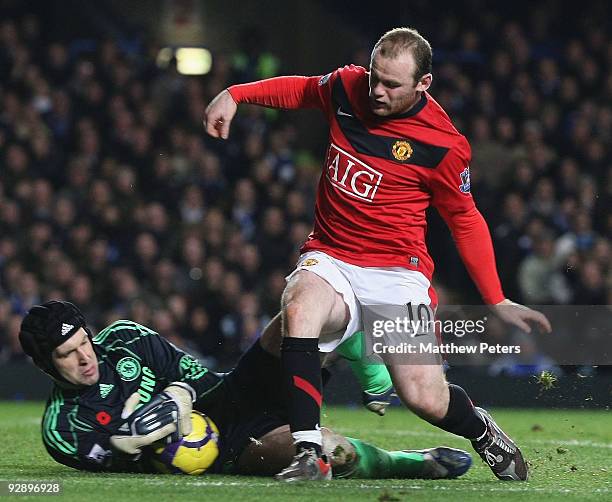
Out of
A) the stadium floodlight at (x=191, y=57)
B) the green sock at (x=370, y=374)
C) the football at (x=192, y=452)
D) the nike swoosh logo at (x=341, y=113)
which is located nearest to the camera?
the football at (x=192, y=452)

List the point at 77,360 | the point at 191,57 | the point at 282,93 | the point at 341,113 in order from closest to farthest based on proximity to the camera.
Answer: the point at 77,360, the point at 341,113, the point at 282,93, the point at 191,57

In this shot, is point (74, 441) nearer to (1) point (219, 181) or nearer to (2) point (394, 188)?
(2) point (394, 188)

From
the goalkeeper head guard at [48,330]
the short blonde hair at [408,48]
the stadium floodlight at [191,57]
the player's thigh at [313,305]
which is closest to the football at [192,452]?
the goalkeeper head guard at [48,330]

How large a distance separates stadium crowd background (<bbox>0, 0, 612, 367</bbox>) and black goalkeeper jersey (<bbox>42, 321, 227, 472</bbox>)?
5366 mm

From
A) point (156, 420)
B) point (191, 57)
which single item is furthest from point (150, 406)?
point (191, 57)

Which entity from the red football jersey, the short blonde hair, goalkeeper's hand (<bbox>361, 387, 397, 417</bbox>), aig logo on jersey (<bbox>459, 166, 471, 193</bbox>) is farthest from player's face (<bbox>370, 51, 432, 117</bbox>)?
goalkeeper's hand (<bbox>361, 387, 397, 417</bbox>)

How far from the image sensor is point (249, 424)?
564cm

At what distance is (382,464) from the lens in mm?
5680

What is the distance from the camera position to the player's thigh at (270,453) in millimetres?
5535

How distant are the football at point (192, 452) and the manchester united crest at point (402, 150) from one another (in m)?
1.41

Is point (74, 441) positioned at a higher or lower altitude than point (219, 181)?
lower

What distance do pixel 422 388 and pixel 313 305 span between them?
23.1 inches

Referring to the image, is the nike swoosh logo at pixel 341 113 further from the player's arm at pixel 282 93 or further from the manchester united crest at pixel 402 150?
the manchester united crest at pixel 402 150

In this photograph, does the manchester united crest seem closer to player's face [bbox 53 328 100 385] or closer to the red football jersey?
the red football jersey
